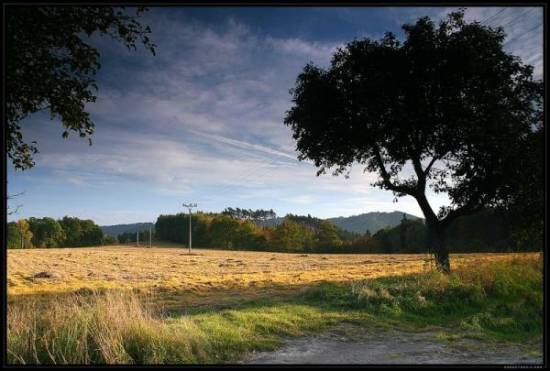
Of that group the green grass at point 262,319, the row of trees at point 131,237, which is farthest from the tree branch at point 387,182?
the row of trees at point 131,237

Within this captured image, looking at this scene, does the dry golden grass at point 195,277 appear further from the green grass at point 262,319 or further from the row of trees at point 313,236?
the row of trees at point 313,236

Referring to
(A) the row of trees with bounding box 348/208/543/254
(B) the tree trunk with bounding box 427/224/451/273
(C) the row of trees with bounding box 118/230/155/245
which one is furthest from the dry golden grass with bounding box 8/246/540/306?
(C) the row of trees with bounding box 118/230/155/245

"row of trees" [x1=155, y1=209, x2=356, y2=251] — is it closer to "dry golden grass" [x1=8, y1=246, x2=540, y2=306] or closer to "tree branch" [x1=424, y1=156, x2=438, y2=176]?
"dry golden grass" [x1=8, y1=246, x2=540, y2=306]

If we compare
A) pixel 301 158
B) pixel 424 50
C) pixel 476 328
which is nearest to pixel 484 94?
pixel 424 50

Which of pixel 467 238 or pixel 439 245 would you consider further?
pixel 467 238

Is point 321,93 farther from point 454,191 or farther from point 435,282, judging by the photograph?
point 435,282

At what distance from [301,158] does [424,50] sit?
753 centimetres

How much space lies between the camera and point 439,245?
1922cm

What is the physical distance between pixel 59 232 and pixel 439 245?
426 feet

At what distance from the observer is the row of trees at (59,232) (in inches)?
4865

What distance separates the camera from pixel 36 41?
7898 millimetres

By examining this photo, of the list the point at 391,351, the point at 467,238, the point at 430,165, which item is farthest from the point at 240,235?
the point at 391,351

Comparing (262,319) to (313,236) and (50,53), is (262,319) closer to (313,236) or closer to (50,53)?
(50,53)

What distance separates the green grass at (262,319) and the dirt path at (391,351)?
0.45 m
